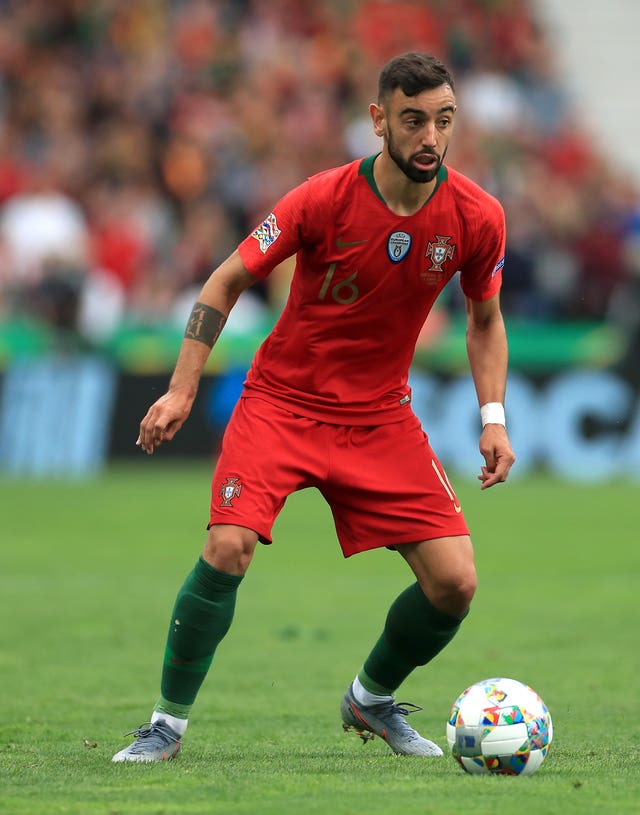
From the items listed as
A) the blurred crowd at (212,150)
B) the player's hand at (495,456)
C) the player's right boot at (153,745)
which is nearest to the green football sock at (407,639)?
the player's hand at (495,456)

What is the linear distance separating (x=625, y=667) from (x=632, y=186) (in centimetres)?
1347

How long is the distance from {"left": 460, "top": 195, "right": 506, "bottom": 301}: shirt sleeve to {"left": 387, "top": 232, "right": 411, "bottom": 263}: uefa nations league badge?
28cm

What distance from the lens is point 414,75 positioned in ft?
18.4

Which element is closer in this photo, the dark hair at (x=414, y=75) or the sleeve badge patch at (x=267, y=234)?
the dark hair at (x=414, y=75)

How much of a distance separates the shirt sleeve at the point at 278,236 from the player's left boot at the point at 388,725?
1699 millimetres

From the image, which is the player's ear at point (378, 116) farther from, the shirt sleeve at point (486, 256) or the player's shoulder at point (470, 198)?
the shirt sleeve at point (486, 256)

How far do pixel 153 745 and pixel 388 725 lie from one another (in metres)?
0.96

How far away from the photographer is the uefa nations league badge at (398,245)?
229 inches

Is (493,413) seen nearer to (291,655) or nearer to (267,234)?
(267,234)

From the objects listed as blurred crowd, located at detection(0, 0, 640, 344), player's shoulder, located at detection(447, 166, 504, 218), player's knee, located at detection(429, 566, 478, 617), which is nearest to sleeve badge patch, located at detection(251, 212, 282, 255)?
player's shoulder, located at detection(447, 166, 504, 218)

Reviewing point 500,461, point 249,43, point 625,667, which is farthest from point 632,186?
point 500,461

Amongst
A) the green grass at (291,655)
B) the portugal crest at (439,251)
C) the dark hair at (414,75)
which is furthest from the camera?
the portugal crest at (439,251)

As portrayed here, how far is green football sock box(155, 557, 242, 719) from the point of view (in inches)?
224

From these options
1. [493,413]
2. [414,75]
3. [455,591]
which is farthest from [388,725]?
[414,75]
